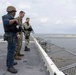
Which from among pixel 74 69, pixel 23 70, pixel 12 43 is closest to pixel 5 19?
pixel 12 43

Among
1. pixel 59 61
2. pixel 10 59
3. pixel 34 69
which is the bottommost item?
pixel 59 61

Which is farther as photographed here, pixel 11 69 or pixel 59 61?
pixel 59 61

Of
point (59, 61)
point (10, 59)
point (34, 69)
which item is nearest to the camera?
point (10, 59)

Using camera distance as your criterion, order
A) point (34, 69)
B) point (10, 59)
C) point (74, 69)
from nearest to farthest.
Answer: point (10, 59) → point (34, 69) → point (74, 69)

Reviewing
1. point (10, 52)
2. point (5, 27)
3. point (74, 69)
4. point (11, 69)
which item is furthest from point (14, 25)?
point (74, 69)

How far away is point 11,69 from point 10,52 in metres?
0.47

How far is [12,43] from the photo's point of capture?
6602 mm

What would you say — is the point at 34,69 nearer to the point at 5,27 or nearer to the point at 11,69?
the point at 11,69

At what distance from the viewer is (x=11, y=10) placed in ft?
21.2

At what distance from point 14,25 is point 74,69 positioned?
5.16 meters

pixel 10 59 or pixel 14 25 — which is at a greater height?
pixel 14 25

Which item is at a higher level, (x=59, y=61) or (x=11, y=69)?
(x=11, y=69)

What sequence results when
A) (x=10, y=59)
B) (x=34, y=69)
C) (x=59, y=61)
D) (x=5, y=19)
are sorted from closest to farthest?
(x=5, y=19), (x=10, y=59), (x=34, y=69), (x=59, y=61)

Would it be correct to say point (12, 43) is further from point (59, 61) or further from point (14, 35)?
point (59, 61)
